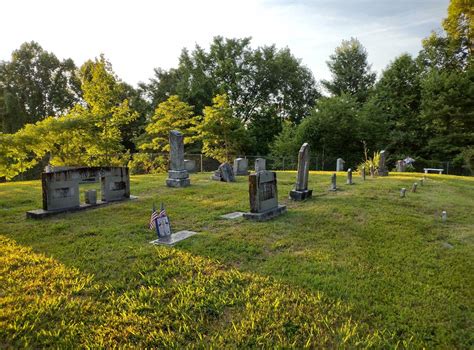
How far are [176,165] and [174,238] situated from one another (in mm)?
7105

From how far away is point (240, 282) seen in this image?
4047mm

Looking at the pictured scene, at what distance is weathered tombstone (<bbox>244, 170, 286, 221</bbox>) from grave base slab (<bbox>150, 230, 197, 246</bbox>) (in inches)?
67.0

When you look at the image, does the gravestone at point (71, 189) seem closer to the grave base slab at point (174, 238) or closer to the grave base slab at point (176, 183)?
the grave base slab at point (176, 183)

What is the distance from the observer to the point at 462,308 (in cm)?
356

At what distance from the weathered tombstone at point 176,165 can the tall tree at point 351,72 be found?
25701 mm

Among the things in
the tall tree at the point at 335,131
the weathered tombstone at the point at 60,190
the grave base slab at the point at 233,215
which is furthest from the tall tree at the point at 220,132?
the grave base slab at the point at 233,215

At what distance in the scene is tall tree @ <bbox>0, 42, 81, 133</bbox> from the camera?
2903 cm

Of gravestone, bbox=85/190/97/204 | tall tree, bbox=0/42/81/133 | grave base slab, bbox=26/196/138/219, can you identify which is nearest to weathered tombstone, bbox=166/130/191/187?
grave base slab, bbox=26/196/138/219

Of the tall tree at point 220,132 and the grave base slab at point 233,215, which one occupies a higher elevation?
the tall tree at point 220,132

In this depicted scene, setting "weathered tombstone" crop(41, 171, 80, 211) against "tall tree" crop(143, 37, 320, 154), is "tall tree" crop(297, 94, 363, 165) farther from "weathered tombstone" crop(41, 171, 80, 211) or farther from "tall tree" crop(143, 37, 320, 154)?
"weathered tombstone" crop(41, 171, 80, 211)

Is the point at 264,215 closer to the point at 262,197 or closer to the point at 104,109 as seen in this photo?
the point at 262,197

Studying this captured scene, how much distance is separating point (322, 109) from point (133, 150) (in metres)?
19.8

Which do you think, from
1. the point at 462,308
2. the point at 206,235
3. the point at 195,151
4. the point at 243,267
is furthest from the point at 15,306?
the point at 195,151

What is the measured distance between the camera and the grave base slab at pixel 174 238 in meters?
5.52
